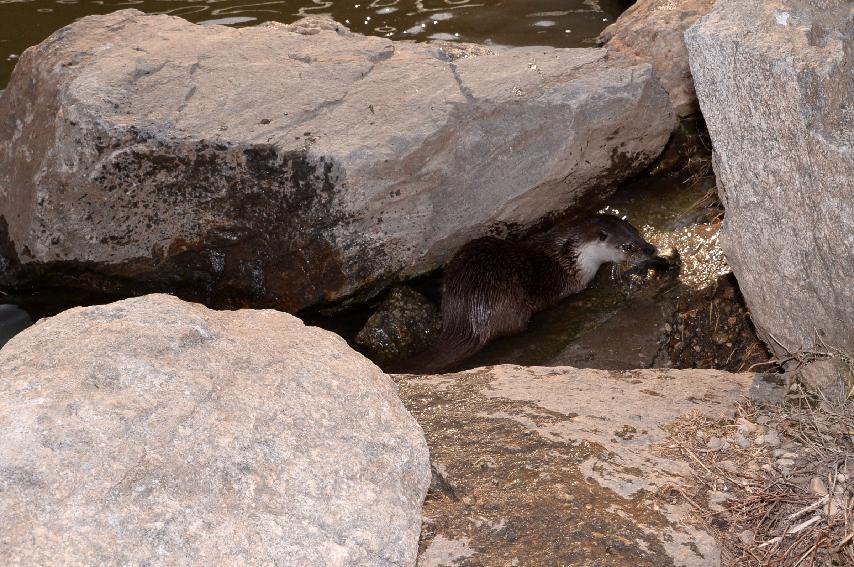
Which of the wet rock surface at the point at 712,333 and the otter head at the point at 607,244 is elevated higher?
the otter head at the point at 607,244

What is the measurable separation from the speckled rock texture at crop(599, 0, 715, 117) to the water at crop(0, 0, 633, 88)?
939mm

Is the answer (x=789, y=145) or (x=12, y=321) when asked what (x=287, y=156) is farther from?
(x=789, y=145)

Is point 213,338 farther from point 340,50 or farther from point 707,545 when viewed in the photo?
point 340,50

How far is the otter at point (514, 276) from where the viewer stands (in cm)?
400

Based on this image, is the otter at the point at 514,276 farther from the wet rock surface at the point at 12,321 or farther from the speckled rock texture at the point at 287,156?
the wet rock surface at the point at 12,321

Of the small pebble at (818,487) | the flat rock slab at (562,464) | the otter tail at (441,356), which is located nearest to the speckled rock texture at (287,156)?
the otter tail at (441,356)

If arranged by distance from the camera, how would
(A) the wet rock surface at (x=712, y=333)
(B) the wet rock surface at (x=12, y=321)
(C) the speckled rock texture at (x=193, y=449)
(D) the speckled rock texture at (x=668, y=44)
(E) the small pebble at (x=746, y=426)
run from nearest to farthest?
1. (C) the speckled rock texture at (x=193, y=449)
2. (E) the small pebble at (x=746, y=426)
3. (A) the wet rock surface at (x=712, y=333)
4. (B) the wet rock surface at (x=12, y=321)
5. (D) the speckled rock texture at (x=668, y=44)

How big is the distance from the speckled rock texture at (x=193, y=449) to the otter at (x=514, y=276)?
1.72 metres

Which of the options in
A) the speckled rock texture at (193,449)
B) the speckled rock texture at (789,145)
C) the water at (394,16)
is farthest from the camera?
the water at (394,16)

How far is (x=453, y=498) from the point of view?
222 cm

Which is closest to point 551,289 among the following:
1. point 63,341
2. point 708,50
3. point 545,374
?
point 545,374

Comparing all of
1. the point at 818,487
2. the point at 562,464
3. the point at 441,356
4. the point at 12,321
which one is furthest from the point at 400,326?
the point at 818,487

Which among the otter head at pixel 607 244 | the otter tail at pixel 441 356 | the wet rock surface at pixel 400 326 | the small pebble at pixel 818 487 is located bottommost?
the otter tail at pixel 441 356

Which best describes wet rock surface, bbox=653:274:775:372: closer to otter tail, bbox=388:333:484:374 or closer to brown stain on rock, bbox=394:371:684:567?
otter tail, bbox=388:333:484:374
